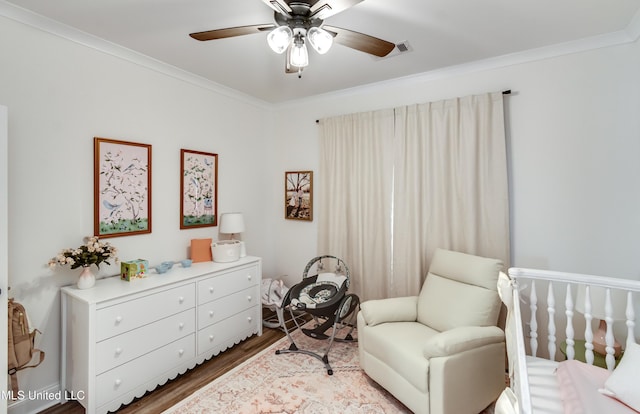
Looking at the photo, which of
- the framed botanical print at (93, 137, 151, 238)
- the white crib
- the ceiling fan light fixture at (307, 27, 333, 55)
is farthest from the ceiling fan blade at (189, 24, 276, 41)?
the white crib

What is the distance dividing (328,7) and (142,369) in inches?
103

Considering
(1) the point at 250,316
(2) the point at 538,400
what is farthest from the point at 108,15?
(2) the point at 538,400

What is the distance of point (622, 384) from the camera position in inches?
53.0

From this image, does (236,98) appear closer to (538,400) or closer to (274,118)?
(274,118)

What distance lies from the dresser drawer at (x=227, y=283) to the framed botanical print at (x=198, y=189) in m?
0.68

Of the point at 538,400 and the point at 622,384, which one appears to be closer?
the point at 622,384

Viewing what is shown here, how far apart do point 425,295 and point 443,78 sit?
202 centimetres

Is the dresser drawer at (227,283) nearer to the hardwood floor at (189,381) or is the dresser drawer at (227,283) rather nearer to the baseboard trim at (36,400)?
the hardwood floor at (189,381)

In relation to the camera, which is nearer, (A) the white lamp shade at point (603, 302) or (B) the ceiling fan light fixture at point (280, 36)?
(B) the ceiling fan light fixture at point (280, 36)

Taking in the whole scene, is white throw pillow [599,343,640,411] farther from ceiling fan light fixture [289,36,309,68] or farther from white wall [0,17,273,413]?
white wall [0,17,273,413]

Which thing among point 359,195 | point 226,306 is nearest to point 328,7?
point 359,195

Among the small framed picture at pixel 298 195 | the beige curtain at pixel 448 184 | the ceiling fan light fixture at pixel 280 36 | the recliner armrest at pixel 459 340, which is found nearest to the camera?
the ceiling fan light fixture at pixel 280 36

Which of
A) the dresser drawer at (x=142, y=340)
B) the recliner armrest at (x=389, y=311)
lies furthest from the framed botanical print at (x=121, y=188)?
the recliner armrest at (x=389, y=311)

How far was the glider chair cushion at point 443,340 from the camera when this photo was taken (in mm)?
1848
